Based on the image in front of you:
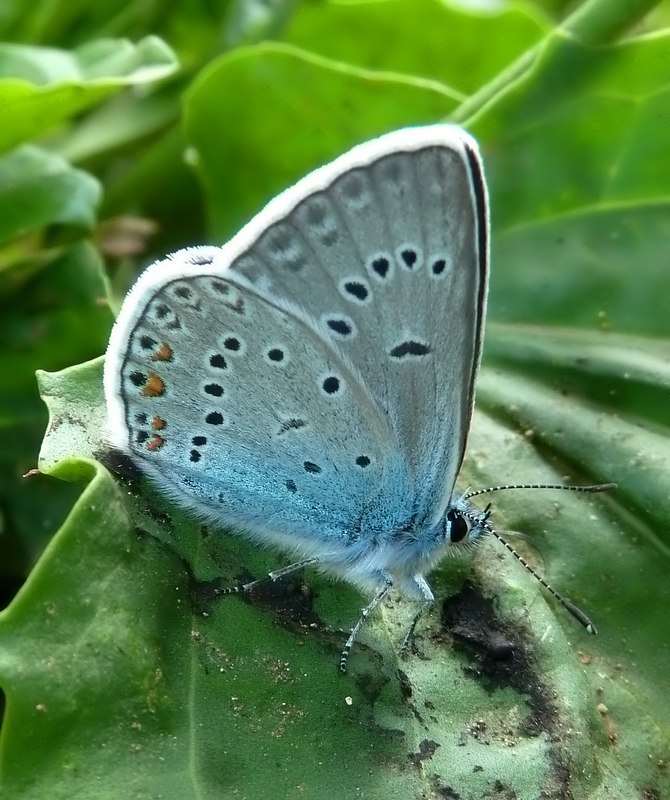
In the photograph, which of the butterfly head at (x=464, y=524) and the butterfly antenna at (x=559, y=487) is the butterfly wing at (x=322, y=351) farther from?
the butterfly antenna at (x=559, y=487)

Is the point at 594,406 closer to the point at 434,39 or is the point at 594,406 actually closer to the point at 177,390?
the point at 177,390

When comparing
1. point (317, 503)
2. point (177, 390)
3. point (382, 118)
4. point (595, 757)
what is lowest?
point (595, 757)

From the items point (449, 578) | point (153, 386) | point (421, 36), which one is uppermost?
point (421, 36)

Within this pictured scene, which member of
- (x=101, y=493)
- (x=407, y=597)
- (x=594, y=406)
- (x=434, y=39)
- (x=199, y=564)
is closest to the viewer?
(x=101, y=493)

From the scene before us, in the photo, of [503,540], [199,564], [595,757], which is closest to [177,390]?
[199,564]

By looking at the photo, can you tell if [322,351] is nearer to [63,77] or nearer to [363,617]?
[363,617]

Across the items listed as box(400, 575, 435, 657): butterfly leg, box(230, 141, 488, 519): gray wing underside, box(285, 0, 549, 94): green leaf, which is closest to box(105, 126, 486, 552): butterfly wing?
box(230, 141, 488, 519): gray wing underside

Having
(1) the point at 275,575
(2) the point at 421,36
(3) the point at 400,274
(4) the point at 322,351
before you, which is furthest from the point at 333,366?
(2) the point at 421,36
